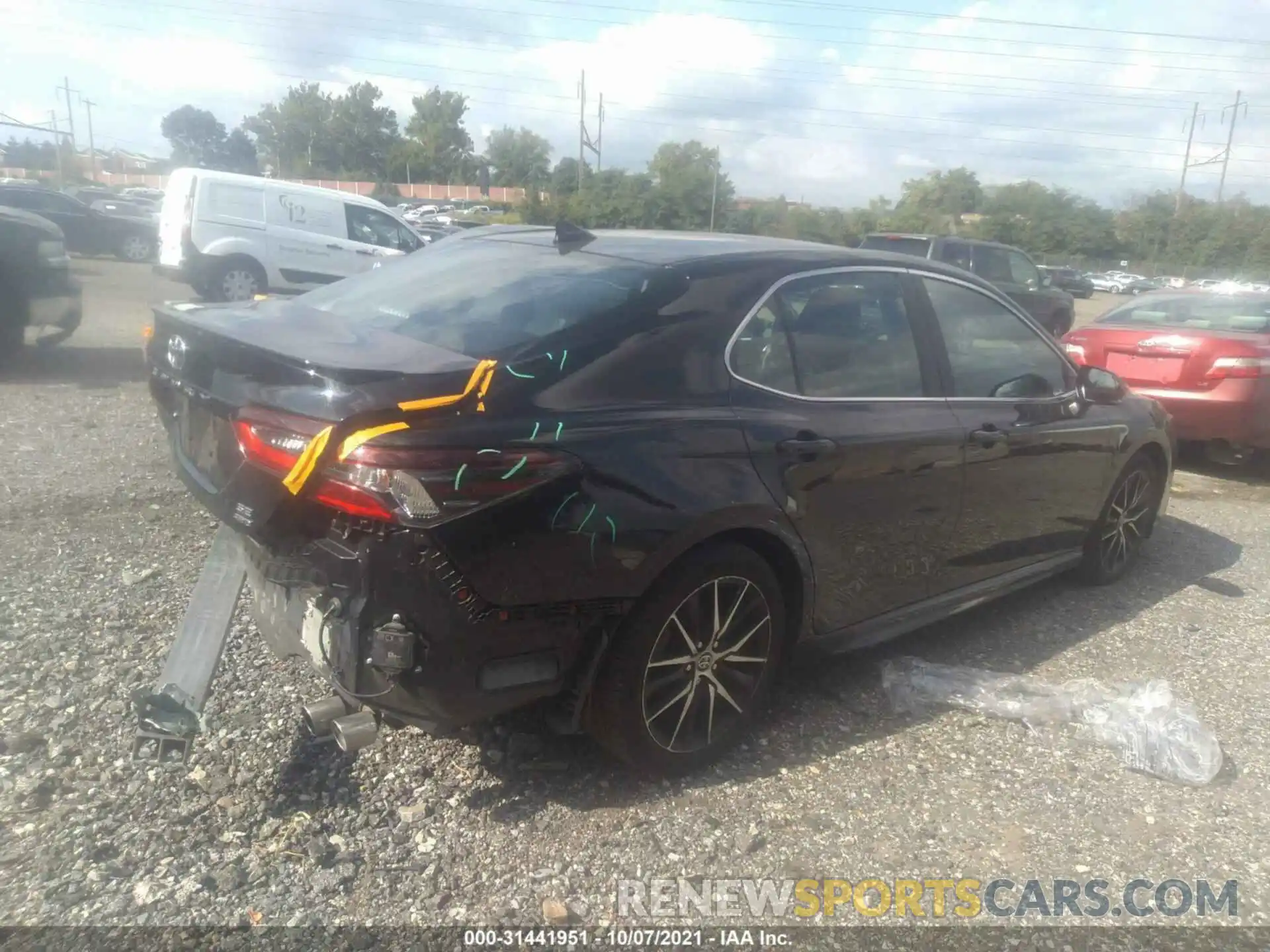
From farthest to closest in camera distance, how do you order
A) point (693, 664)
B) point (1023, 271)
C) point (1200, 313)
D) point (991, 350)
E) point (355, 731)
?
point (1023, 271), point (1200, 313), point (991, 350), point (693, 664), point (355, 731)

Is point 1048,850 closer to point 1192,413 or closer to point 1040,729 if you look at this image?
point 1040,729

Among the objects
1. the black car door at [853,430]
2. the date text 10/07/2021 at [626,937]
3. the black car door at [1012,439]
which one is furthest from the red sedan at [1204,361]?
the date text 10/07/2021 at [626,937]

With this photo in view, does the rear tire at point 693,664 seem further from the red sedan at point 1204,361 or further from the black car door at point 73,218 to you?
the black car door at point 73,218

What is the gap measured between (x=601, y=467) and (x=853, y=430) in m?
1.13

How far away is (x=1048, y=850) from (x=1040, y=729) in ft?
2.50

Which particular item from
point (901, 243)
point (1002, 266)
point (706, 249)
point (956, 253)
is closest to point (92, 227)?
point (901, 243)

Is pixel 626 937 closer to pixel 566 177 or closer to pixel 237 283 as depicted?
pixel 237 283

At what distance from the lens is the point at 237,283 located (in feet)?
48.7

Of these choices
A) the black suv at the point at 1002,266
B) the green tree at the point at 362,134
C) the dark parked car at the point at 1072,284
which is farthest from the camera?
the green tree at the point at 362,134

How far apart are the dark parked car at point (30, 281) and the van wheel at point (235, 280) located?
5.59 meters

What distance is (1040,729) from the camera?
12.3ft

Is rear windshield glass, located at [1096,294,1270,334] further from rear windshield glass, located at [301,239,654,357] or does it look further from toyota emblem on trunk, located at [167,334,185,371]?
toyota emblem on trunk, located at [167,334,185,371]

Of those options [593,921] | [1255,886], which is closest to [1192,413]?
[1255,886]

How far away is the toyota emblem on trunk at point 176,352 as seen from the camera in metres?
3.17
